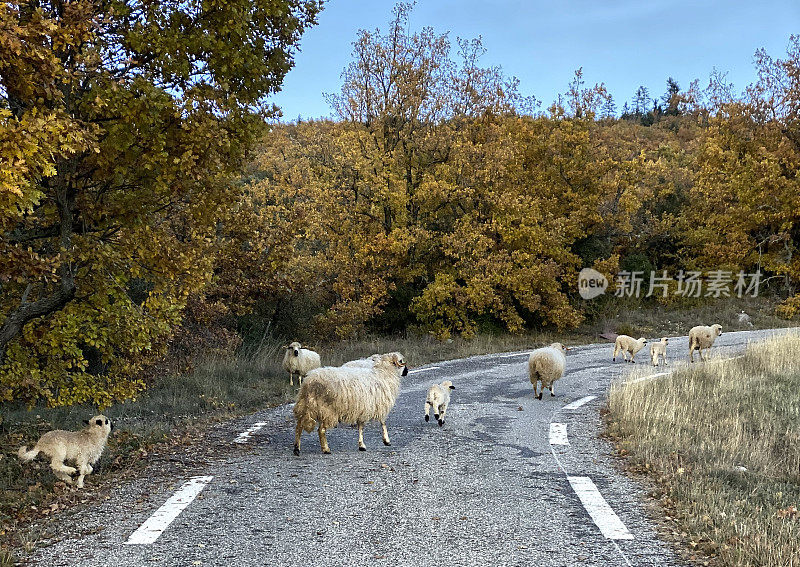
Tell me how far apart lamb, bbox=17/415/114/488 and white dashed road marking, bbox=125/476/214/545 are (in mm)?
995

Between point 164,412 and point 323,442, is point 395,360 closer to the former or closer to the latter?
point 323,442

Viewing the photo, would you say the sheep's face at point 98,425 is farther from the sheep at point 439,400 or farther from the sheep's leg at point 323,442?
the sheep at point 439,400

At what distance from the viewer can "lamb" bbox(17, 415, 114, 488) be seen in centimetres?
620

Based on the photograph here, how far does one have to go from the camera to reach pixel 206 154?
723 cm

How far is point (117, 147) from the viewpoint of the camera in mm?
6902

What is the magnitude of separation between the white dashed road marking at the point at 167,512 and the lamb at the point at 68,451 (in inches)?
39.2

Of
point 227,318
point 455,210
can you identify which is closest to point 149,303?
point 227,318

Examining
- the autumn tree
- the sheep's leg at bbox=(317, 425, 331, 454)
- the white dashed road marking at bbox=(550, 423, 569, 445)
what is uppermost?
the autumn tree

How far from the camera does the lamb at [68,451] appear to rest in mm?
6203

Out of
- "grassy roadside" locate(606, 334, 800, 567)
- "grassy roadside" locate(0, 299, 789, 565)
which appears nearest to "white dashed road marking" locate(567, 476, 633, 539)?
"grassy roadside" locate(606, 334, 800, 567)

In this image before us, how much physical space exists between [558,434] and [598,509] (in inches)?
124

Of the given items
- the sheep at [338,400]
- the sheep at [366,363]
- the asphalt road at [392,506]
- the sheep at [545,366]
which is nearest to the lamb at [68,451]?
the asphalt road at [392,506]

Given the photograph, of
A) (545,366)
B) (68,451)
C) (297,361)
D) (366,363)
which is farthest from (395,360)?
(297,361)
